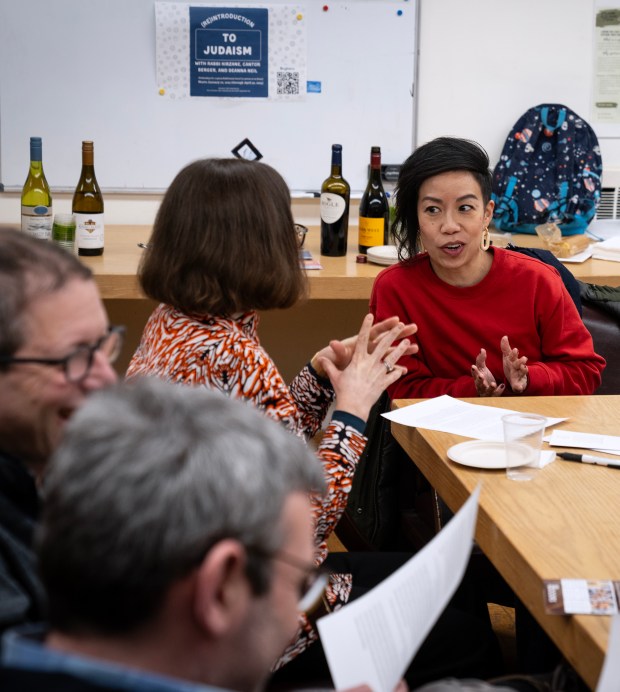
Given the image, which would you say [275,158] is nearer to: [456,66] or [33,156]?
[456,66]

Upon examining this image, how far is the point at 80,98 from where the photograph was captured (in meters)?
3.59

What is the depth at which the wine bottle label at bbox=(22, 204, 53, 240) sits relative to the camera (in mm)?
2992

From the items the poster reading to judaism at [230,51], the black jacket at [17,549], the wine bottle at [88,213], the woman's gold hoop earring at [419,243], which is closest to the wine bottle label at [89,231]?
the wine bottle at [88,213]

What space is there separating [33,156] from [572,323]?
5.77ft

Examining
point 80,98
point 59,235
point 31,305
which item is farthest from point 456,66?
point 31,305

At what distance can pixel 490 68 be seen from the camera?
3.67 metres

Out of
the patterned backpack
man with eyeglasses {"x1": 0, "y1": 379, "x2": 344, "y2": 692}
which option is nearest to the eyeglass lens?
man with eyeglasses {"x1": 0, "y1": 379, "x2": 344, "y2": 692}

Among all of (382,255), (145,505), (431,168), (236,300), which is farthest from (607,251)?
(145,505)

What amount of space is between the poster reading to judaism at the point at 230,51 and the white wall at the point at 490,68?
463 millimetres

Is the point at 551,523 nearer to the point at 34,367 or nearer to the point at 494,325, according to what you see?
the point at 34,367

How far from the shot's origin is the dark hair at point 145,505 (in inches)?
26.7

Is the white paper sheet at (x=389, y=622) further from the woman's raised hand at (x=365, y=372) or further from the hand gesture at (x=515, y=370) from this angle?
the hand gesture at (x=515, y=370)

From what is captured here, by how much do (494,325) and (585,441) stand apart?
61 centimetres

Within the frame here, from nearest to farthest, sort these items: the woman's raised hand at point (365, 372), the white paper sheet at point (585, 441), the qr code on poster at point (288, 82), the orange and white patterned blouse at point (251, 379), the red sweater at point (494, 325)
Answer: the orange and white patterned blouse at point (251, 379) → the woman's raised hand at point (365, 372) → the white paper sheet at point (585, 441) → the red sweater at point (494, 325) → the qr code on poster at point (288, 82)
